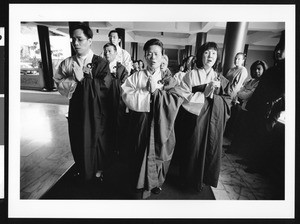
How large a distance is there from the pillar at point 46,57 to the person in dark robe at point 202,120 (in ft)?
2.75

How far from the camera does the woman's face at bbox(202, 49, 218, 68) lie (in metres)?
1.15

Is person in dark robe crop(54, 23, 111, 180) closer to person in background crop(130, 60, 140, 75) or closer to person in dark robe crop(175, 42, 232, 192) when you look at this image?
person in background crop(130, 60, 140, 75)

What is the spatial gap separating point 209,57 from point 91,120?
0.81 m

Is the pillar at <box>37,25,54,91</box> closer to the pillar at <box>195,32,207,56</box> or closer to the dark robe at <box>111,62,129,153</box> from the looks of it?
the dark robe at <box>111,62,129,153</box>

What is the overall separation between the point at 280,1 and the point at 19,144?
6.17 ft

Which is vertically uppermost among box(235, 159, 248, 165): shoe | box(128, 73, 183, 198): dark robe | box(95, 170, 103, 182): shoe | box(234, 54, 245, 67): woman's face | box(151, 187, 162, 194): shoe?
box(234, 54, 245, 67): woman's face

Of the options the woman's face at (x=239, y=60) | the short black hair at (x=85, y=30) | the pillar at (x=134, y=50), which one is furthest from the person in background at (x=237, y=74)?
the short black hair at (x=85, y=30)

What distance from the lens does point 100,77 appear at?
119 cm

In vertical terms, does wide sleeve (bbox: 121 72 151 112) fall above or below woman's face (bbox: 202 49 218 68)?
below

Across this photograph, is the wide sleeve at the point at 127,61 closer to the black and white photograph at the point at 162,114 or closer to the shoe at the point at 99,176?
the black and white photograph at the point at 162,114

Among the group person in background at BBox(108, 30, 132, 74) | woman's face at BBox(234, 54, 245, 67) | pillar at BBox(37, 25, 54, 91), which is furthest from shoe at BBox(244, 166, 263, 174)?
pillar at BBox(37, 25, 54, 91)

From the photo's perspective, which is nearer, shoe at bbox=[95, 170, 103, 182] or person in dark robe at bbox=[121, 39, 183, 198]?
person in dark robe at bbox=[121, 39, 183, 198]

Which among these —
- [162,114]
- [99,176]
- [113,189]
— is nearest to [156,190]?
[113,189]
